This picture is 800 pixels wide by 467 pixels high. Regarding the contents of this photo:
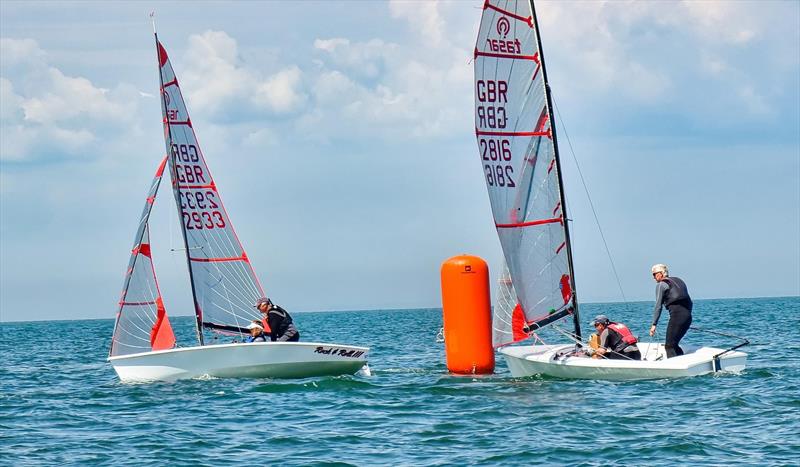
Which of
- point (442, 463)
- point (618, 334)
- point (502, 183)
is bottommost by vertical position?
point (442, 463)

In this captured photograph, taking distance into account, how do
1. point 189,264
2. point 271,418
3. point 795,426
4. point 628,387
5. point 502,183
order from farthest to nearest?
point 189,264 < point 502,183 < point 628,387 < point 271,418 < point 795,426

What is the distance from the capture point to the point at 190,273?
23.6 meters

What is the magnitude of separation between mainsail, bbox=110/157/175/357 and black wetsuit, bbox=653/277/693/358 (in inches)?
398

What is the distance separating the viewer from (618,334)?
20062 millimetres

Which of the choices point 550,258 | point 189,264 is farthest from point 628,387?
point 189,264

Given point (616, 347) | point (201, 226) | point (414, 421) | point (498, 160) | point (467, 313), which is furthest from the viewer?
point (201, 226)

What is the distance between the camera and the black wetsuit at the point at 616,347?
65.5 feet

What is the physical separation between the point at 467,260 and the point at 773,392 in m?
6.27

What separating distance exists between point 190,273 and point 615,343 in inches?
359

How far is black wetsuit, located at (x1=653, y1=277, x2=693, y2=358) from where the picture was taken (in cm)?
1948

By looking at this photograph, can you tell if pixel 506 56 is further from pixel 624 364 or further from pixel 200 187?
pixel 200 187

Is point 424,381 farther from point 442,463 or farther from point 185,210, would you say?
point 442,463

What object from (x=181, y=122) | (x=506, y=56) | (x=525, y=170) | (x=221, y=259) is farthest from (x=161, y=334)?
(x=506, y=56)

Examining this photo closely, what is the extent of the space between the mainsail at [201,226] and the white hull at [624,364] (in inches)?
251
